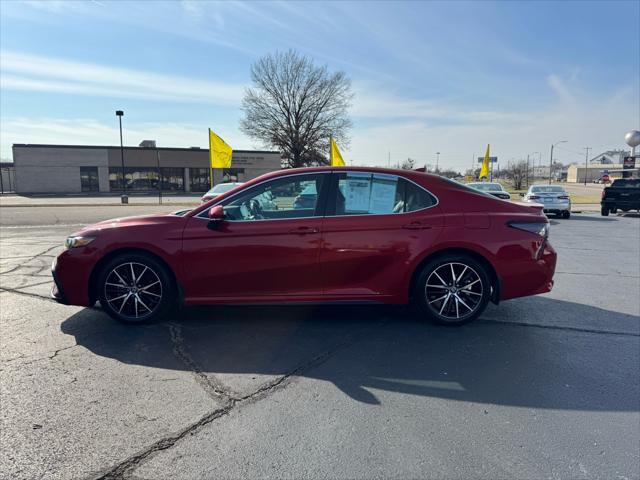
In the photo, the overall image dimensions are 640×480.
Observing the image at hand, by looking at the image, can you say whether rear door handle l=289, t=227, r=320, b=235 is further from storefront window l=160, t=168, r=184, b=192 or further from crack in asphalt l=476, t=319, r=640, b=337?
storefront window l=160, t=168, r=184, b=192

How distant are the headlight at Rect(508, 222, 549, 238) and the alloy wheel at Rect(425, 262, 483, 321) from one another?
67cm

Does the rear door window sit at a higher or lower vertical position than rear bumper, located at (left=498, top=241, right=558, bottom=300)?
higher

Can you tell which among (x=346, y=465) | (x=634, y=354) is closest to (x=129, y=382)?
(x=346, y=465)

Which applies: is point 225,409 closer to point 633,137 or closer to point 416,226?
point 416,226

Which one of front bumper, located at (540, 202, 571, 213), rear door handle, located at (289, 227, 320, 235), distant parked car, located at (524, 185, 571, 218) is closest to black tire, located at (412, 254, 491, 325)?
rear door handle, located at (289, 227, 320, 235)

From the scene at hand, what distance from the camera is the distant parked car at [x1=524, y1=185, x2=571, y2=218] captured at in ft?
61.2

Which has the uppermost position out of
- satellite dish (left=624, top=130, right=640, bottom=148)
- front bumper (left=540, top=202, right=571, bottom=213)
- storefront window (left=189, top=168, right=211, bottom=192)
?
satellite dish (left=624, top=130, right=640, bottom=148)

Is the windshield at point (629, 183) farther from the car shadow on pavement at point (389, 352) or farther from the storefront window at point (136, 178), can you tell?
the storefront window at point (136, 178)

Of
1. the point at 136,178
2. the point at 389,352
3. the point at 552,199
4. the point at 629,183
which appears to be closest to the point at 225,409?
the point at 389,352

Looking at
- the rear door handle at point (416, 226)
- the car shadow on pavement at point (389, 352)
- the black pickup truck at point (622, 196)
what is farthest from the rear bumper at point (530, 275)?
the black pickup truck at point (622, 196)

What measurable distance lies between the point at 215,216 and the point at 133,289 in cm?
121

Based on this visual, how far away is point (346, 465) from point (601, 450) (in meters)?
1.54

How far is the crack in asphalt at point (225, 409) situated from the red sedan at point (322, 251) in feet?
2.18

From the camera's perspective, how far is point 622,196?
814 inches
